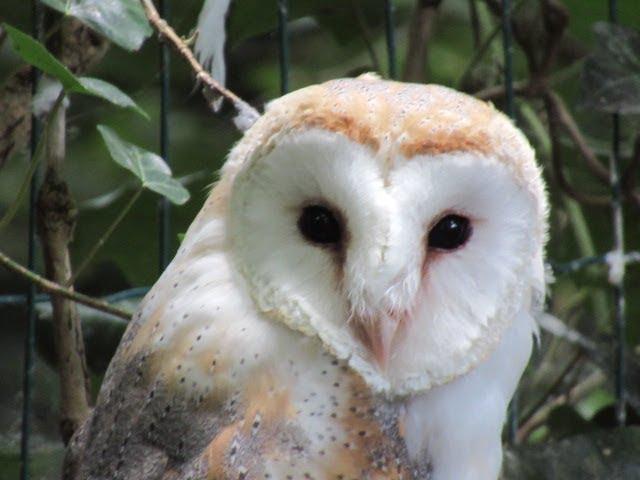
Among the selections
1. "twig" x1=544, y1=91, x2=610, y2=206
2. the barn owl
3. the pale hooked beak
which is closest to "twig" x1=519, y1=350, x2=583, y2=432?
"twig" x1=544, y1=91, x2=610, y2=206

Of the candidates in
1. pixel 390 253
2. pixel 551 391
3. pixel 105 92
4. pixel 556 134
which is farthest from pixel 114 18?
pixel 551 391

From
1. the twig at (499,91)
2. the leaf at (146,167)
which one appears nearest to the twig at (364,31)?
the twig at (499,91)

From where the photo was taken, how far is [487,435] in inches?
56.0

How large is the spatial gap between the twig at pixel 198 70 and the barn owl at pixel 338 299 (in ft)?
0.41

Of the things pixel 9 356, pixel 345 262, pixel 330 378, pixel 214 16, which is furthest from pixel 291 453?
pixel 9 356

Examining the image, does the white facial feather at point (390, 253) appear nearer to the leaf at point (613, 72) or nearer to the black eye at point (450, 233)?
the black eye at point (450, 233)

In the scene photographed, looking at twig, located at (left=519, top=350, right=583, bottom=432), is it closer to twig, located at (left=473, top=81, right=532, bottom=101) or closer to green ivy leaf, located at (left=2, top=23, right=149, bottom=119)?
twig, located at (left=473, top=81, right=532, bottom=101)

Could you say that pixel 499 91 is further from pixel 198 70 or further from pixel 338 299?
pixel 338 299

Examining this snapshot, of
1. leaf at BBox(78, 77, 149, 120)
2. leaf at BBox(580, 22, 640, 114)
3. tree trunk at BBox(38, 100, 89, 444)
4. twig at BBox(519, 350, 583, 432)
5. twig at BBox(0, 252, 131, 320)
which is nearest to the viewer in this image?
leaf at BBox(78, 77, 149, 120)

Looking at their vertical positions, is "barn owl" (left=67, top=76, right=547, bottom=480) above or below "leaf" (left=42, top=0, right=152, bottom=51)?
below

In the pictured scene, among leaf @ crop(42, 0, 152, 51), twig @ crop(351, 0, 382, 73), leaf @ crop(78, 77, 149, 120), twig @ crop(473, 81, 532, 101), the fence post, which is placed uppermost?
leaf @ crop(42, 0, 152, 51)

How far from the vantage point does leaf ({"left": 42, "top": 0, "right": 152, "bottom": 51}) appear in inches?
55.6

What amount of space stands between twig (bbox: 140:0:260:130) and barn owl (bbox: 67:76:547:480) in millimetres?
124

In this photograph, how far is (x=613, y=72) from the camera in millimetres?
1981
